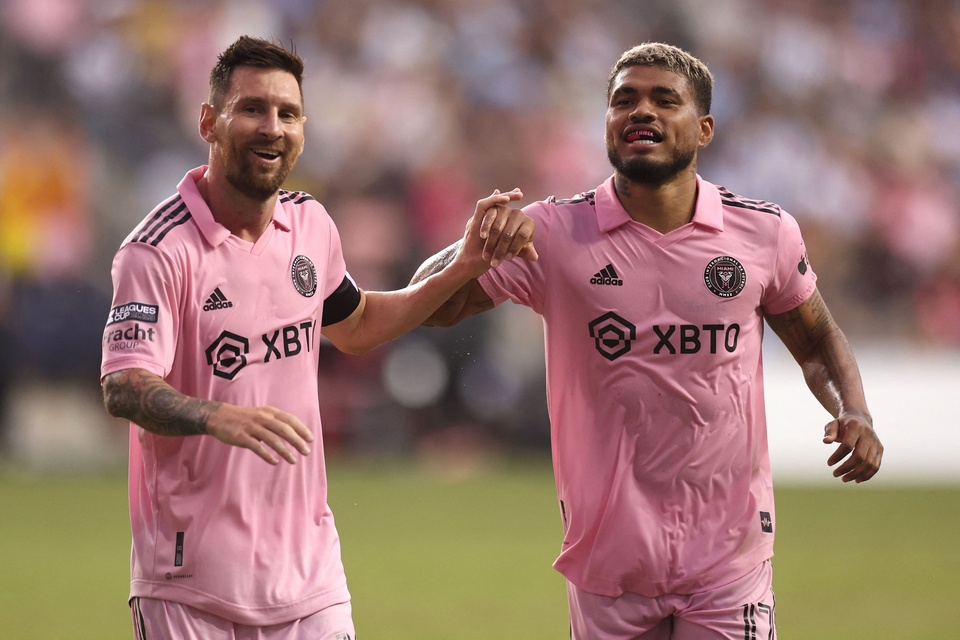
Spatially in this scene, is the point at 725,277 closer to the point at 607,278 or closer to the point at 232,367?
the point at 607,278

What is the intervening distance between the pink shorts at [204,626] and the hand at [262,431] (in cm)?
80

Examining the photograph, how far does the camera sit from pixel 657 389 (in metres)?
5.08

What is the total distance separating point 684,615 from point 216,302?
6.52 ft

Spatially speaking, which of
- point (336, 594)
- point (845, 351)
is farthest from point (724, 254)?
point (336, 594)

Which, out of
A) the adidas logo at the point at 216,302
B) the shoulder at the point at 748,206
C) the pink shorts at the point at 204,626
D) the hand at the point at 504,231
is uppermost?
the shoulder at the point at 748,206

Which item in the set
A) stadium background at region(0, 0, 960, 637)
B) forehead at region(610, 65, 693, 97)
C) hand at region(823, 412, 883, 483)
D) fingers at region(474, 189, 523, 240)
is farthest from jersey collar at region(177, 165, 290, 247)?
stadium background at region(0, 0, 960, 637)

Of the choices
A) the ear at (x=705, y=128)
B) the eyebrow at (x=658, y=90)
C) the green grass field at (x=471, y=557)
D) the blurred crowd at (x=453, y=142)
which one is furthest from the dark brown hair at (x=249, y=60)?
the blurred crowd at (x=453, y=142)

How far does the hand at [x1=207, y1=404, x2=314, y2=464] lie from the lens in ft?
13.7

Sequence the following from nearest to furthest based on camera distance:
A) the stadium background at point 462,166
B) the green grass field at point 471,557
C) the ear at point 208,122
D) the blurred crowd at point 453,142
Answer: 1. the ear at point 208,122
2. the green grass field at point 471,557
3. the stadium background at point 462,166
4. the blurred crowd at point 453,142

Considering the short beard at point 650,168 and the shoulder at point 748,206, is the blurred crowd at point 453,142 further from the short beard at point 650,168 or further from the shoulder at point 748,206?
the short beard at point 650,168

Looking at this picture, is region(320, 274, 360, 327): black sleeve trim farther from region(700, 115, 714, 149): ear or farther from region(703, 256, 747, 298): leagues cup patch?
region(700, 115, 714, 149): ear

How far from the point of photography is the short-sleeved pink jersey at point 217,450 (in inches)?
184

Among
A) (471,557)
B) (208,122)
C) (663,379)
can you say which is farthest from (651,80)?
(471,557)

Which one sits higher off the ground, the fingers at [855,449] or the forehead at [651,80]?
the forehead at [651,80]
